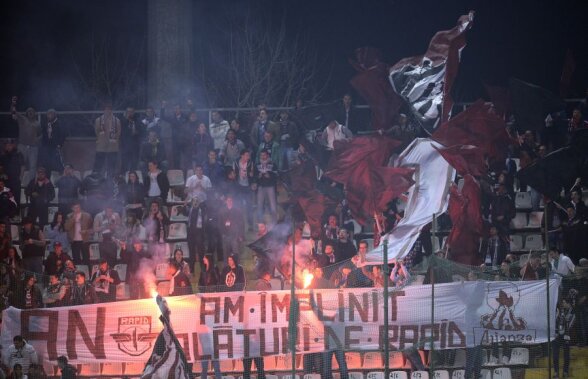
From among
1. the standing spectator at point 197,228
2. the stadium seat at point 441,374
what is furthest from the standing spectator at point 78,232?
the stadium seat at point 441,374

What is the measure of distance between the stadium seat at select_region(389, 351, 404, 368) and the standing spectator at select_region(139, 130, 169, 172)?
727 cm

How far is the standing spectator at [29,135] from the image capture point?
2333 cm

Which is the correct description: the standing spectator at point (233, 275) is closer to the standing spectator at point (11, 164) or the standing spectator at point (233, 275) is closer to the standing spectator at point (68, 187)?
the standing spectator at point (68, 187)

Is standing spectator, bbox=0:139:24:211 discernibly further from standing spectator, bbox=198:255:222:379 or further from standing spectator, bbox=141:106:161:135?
standing spectator, bbox=198:255:222:379

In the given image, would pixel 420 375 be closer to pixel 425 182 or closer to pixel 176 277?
pixel 176 277

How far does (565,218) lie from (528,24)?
13471mm

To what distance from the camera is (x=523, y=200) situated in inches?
913

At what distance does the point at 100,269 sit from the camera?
1823cm

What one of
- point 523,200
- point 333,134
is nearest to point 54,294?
point 333,134

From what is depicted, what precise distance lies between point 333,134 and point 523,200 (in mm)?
4384

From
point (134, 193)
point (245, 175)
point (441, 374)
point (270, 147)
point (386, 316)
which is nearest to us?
point (386, 316)

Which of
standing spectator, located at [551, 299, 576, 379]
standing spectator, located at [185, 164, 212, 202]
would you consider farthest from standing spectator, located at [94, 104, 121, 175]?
standing spectator, located at [551, 299, 576, 379]

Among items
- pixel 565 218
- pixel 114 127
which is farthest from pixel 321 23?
pixel 565 218

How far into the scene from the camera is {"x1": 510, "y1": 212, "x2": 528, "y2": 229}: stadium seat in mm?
23016
